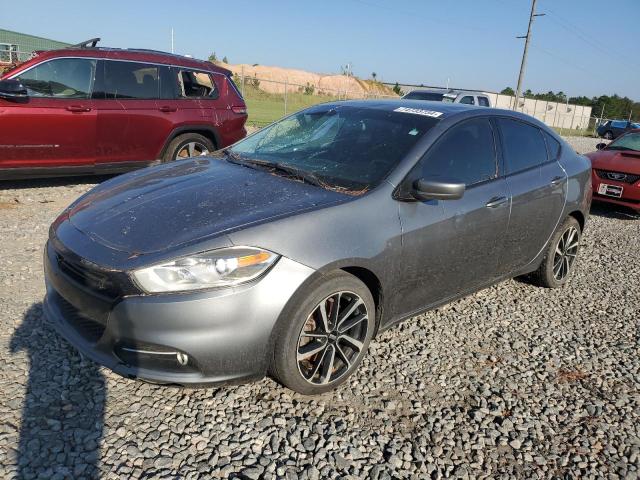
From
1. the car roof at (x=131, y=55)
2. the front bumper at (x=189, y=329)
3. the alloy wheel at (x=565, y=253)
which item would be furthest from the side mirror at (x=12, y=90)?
the alloy wheel at (x=565, y=253)

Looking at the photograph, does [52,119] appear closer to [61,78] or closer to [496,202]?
[61,78]

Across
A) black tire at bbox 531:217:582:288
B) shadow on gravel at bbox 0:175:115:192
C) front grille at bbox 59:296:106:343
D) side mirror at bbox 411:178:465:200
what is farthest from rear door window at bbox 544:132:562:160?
shadow on gravel at bbox 0:175:115:192

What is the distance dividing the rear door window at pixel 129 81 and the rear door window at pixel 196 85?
1.23 ft

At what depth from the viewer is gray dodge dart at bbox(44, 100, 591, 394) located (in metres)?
2.39

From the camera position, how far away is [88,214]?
2.95 m

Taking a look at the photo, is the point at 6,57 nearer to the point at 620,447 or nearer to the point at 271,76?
the point at 620,447

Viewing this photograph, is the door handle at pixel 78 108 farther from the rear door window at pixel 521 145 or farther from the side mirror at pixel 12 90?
the rear door window at pixel 521 145

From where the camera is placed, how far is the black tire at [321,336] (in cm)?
260

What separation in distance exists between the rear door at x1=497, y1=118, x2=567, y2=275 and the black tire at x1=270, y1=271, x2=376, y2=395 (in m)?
1.53

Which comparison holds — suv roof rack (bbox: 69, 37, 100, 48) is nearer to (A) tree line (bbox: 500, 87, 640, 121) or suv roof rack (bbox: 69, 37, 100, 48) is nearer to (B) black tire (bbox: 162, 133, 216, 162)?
(B) black tire (bbox: 162, 133, 216, 162)

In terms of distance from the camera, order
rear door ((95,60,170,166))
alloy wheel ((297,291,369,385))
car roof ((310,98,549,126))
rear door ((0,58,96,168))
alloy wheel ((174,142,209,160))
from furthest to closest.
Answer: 1. alloy wheel ((174,142,209,160))
2. rear door ((95,60,170,166))
3. rear door ((0,58,96,168))
4. car roof ((310,98,549,126))
5. alloy wheel ((297,291,369,385))

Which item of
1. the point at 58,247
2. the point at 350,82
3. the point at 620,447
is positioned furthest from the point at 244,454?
the point at 350,82

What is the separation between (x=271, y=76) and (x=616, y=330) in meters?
67.1

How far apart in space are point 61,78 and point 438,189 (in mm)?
5612
